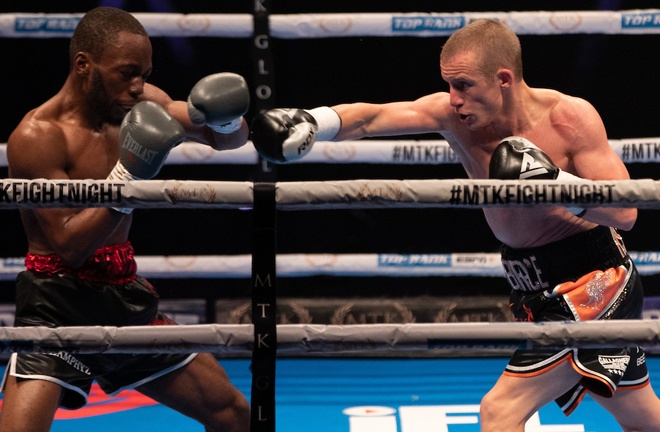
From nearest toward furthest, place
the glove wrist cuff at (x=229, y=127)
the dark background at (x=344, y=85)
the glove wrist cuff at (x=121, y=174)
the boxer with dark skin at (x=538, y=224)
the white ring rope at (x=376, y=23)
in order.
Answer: the glove wrist cuff at (x=121, y=174)
the boxer with dark skin at (x=538, y=224)
the glove wrist cuff at (x=229, y=127)
the white ring rope at (x=376, y=23)
the dark background at (x=344, y=85)

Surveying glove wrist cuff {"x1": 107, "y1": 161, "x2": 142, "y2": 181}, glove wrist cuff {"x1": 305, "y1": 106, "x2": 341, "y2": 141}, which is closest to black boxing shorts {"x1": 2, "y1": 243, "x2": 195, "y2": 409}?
glove wrist cuff {"x1": 107, "y1": 161, "x2": 142, "y2": 181}

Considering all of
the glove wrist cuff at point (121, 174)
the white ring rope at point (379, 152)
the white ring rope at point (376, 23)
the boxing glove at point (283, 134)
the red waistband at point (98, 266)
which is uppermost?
the white ring rope at point (376, 23)

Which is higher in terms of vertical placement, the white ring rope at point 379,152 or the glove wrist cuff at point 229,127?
the white ring rope at point 379,152

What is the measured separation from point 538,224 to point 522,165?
40cm

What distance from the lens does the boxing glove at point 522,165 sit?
6.60 ft

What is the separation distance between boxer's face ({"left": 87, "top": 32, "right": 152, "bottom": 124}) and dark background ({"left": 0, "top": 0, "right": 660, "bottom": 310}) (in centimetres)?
209

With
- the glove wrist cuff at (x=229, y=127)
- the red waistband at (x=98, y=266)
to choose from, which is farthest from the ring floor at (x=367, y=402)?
the glove wrist cuff at (x=229, y=127)

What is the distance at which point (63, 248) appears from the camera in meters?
2.27

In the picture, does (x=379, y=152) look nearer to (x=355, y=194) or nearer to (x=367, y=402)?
(x=367, y=402)

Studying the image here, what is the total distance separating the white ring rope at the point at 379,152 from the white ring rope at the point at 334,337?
2226 millimetres

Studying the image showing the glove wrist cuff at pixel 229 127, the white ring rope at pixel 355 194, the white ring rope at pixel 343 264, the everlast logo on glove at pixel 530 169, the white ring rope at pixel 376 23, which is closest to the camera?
the white ring rope at pixel 355 194

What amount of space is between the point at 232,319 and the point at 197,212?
57 cm

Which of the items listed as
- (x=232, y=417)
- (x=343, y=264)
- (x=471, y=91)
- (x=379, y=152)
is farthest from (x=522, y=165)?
(x=343, y=264)

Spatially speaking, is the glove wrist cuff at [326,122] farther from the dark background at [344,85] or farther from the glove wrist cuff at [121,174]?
the dark background at [344,85]
